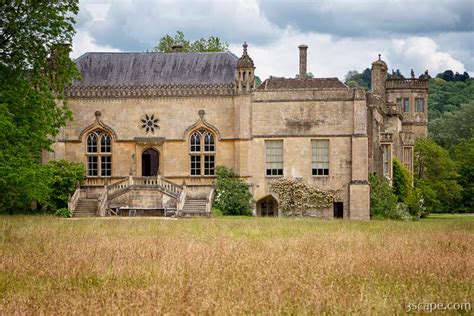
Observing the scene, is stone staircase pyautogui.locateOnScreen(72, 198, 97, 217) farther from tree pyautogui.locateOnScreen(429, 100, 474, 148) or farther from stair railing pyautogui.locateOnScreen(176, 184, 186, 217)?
tree pyautogui.locateOnScreen(429, 100, 474, 148)

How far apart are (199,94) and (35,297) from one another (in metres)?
33.9

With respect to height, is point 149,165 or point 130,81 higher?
point 130,81

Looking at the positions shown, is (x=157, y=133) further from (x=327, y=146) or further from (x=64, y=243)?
(x=64, y=243)

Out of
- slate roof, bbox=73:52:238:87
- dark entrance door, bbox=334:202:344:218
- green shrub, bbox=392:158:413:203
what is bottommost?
dark entrance door, bbox=334:202:344:218

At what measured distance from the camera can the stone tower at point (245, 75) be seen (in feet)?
145

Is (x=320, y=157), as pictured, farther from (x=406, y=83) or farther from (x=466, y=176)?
(x=406, y=83)

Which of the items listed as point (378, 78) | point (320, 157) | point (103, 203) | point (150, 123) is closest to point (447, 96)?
point (378, 78)

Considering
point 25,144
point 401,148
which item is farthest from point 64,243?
point 401,148

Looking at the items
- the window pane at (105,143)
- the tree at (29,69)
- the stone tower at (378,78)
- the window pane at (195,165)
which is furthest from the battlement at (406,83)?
the tree at (29,69)

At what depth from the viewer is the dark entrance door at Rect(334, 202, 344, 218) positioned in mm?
44938

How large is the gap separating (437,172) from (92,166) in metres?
30.4

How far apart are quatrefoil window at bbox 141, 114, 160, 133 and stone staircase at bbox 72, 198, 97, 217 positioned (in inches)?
193

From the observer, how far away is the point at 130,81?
4588cm

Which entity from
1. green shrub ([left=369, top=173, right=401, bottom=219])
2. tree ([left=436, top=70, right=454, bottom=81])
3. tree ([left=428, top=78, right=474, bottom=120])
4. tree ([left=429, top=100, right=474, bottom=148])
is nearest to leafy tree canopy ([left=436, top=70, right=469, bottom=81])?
tree ([left=436, top=70, right=454, bottom=81])
